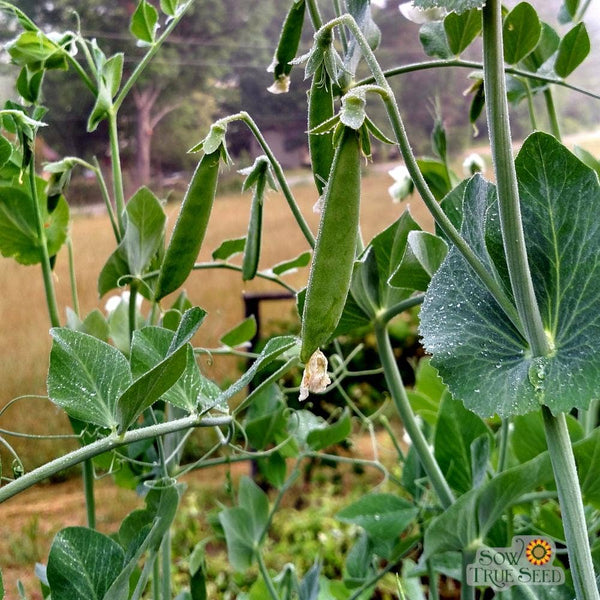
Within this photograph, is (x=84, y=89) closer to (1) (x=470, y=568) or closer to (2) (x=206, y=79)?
(2) (x=206, y=79)

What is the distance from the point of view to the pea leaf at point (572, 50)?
41cm

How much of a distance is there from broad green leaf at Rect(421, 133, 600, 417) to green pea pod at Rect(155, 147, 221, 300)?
118mm

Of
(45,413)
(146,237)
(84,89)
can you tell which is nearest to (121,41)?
(84,89)

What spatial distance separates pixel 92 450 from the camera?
226mm

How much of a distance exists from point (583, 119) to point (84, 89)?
1.30 m

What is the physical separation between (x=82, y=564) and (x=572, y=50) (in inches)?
16.0

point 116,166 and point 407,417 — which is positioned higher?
point 116,166

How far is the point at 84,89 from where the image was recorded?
131 centimetres

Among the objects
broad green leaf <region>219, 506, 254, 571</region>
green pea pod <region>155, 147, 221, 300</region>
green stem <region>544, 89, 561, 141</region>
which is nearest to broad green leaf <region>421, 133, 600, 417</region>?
green pea pod <region>155, 147, 221, 300</region>

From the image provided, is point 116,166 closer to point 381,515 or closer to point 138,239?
point 138,239

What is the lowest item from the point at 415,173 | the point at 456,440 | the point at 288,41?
the point at 456,440

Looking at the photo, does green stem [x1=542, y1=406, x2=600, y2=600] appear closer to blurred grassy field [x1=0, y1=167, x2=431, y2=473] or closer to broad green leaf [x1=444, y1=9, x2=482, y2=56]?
broad green leaf [x1=444, y1=9, x2=482, y2=56]

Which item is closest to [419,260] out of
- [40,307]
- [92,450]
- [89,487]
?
[92,450]

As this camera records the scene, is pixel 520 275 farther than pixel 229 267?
No
